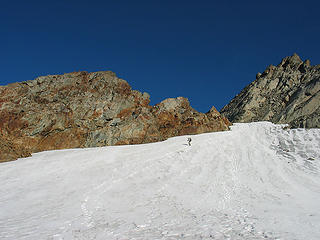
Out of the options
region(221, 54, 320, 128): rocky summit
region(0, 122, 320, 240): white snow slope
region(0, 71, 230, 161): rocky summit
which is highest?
region(221, 54, 320, 128): rocky summit

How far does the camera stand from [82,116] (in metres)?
32.3

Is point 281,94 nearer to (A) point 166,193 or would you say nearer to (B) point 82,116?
(B) point 82,116

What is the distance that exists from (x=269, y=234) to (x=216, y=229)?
1575 mm

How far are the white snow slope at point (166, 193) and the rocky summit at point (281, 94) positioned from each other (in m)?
34.4

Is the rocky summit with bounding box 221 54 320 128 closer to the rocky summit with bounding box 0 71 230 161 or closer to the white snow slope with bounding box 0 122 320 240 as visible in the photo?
the rocky summit with bounding box 0 71 230 161

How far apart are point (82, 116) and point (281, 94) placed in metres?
66.1

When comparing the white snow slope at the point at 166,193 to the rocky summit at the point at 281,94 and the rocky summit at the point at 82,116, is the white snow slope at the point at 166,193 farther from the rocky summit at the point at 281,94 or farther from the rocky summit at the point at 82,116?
the rocky summit at the point at 281,94

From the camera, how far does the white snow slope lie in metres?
7.56

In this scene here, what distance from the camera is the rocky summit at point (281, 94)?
2197 inches

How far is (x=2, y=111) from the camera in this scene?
2873 cm

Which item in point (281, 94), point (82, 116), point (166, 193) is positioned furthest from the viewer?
point (281, 94)

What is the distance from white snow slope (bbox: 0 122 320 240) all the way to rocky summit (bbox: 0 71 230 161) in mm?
3874

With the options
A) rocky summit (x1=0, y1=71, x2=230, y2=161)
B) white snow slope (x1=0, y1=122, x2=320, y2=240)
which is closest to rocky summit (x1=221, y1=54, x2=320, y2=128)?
rocky summit (x1=0, y1=71, x2=230, y2=161)

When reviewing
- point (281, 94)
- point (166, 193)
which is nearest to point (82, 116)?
point (166, 193)
